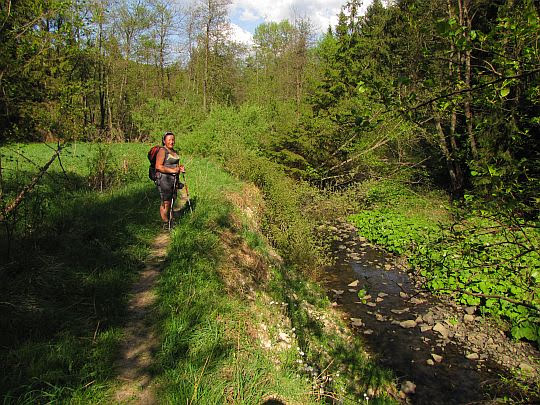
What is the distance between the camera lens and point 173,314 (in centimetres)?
413

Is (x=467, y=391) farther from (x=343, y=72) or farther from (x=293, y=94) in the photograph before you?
(x=293, y=94)

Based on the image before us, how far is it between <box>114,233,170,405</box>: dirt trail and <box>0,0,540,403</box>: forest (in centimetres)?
16

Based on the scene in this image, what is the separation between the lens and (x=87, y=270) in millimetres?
4543

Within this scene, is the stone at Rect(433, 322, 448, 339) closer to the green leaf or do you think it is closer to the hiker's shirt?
the green leaf

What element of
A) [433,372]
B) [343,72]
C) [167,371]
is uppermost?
[343,72]

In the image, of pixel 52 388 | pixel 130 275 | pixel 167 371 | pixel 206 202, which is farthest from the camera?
pixel 206 202

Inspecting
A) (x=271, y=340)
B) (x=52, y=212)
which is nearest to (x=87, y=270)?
(x=52, y=212)

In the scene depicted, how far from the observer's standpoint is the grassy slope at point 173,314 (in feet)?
9.99

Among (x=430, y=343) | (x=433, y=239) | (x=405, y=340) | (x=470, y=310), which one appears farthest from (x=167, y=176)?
(x=470, y=310)

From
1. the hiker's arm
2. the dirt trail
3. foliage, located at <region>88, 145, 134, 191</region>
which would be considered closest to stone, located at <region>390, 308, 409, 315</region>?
the dirt trail

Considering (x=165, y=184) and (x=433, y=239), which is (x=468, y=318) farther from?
(x=165, y=184)

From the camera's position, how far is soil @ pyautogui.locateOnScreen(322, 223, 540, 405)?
5.43 m

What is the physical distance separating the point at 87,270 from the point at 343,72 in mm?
16592

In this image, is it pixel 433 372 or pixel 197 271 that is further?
pixel 433 372
